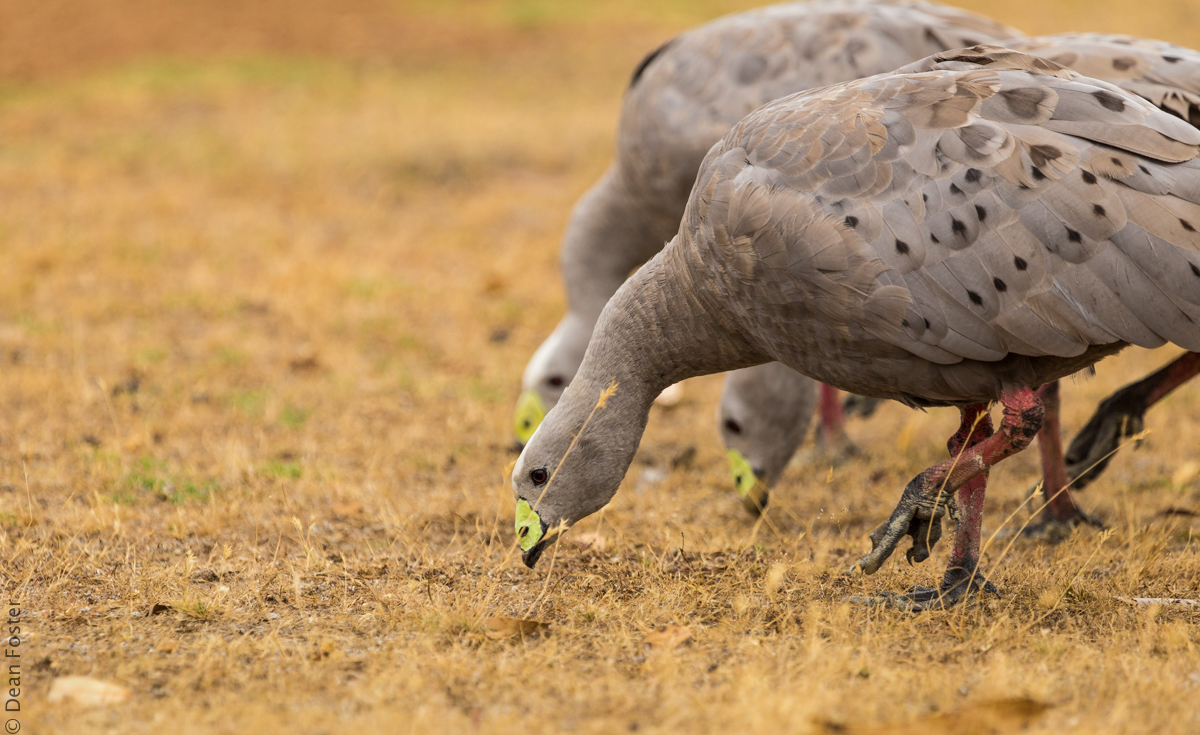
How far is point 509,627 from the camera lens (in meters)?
3.95

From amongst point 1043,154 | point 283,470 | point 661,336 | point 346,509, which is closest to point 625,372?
point 661,336

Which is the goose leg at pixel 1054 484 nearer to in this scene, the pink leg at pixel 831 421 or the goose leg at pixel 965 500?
the goose leg at pixel 965 500

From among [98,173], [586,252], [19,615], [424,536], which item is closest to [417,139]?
[98,173]

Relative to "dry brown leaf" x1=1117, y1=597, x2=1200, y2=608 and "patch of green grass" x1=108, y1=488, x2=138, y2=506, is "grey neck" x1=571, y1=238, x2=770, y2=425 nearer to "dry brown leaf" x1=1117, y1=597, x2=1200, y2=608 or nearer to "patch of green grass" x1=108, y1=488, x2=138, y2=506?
"dry brown leaf" x1=1117, y1=597, x2=1200, y2=608

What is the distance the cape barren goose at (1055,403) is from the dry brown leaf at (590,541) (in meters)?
1.11

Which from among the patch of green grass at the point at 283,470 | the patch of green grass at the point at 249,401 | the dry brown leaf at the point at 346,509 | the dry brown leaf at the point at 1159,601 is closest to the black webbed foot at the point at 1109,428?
the dry brown leaf at the point at 1159,601

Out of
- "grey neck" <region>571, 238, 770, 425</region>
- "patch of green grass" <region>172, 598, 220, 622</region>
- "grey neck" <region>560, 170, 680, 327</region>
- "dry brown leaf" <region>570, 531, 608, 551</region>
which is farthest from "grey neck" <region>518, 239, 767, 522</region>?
"grey neck" <region>560, 170, 680, 327</region>

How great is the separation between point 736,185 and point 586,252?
308 cm

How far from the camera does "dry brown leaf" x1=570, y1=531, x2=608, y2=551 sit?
16.4ft

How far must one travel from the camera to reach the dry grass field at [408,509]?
3.45 m

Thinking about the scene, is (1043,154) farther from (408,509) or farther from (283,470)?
(283,470)

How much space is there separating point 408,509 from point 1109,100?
3.65 meters

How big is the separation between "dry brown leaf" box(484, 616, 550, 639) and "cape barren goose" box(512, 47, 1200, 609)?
1.95 feet

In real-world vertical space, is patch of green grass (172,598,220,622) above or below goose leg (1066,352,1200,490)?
above
